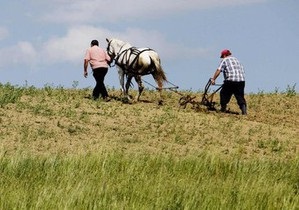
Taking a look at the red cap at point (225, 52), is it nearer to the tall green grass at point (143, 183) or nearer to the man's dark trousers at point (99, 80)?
the man's dark trousers at point (99, 80)

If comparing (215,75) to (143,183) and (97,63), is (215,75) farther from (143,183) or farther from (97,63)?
(143,183)

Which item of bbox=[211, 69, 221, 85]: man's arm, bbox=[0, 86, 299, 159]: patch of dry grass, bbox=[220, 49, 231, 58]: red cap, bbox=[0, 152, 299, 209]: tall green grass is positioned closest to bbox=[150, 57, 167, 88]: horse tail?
bbox=[0, 86, 299, 159]: patch of dry grass

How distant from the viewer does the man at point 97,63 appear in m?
20.5

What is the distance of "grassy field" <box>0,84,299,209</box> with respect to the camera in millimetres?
7785

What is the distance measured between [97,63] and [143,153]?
8.51 metres

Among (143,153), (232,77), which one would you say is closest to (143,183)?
(143,153)

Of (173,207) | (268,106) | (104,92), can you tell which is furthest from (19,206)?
(268,106)

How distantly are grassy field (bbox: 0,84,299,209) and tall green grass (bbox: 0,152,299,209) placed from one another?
0.07ft

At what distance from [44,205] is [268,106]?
15.7 m

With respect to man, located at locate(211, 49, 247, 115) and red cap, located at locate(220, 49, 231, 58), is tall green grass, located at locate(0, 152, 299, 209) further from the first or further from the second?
red cap, located at locate(220, 49, 231, 58)

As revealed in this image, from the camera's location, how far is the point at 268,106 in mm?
21859

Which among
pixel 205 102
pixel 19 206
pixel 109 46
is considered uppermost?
pixel 109 46

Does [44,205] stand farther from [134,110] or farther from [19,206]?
[134,110]

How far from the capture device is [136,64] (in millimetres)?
20500
